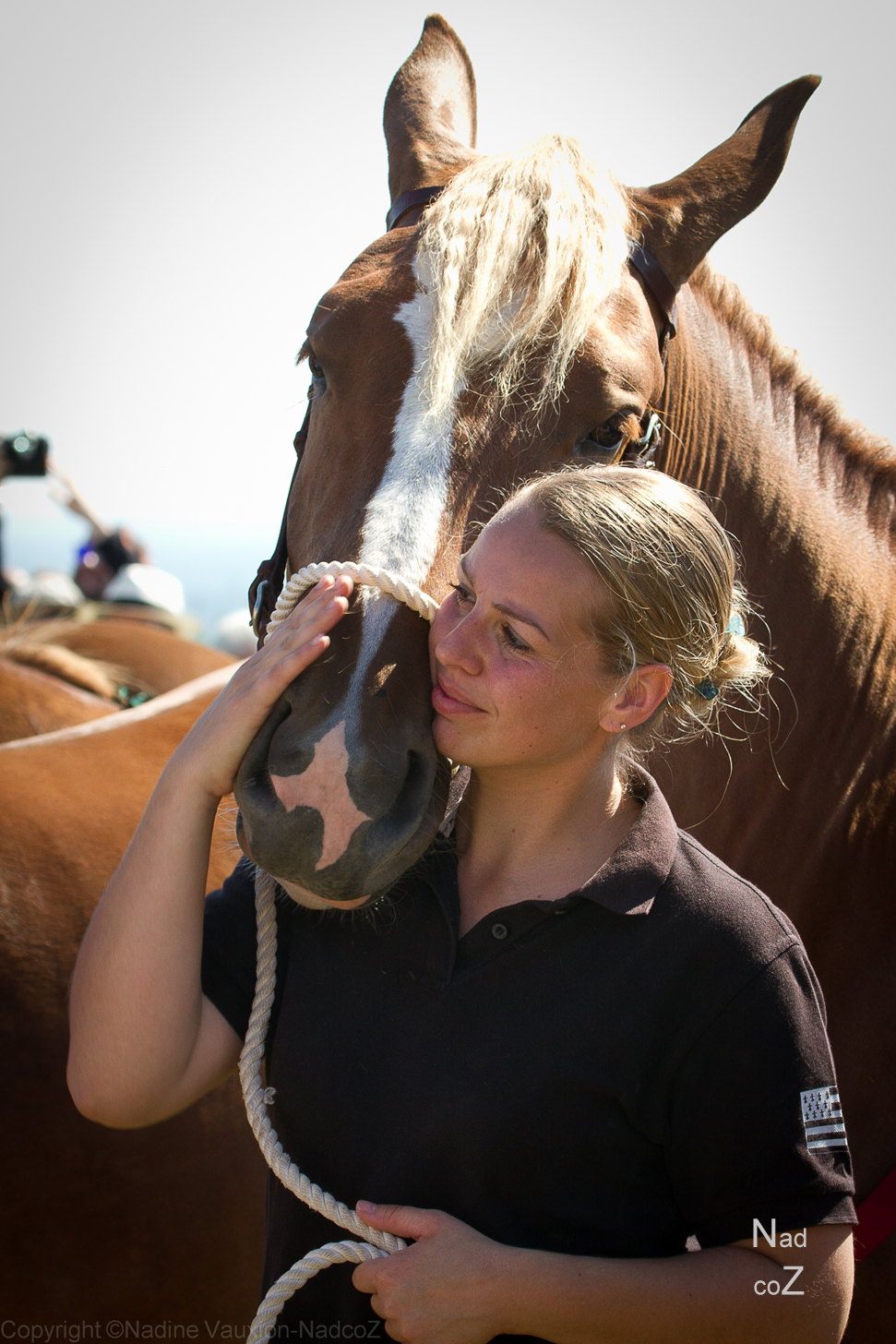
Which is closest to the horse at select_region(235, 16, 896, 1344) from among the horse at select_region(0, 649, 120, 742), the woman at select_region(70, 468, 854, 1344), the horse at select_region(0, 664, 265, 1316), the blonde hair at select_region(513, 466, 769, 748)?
the woman at select_region(70, 468, 854, 1344)

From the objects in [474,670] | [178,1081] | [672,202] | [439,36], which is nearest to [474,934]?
[474,670]

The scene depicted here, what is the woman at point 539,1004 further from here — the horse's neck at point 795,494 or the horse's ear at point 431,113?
the horse's ear at point 431,113

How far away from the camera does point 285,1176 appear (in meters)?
1.23

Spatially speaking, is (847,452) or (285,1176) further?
(847,452)

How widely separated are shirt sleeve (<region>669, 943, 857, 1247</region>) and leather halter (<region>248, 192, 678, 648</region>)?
97cm

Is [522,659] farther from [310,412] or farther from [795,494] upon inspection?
[795,494]

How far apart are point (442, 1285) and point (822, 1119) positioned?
49cm

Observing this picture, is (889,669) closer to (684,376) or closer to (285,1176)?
(684,376)

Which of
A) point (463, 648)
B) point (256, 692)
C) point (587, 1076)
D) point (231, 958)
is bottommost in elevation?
point (231, 958)

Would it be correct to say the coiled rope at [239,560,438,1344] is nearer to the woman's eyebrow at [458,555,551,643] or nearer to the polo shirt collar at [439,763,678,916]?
the woman's eyebrow at [458,555,551,643]

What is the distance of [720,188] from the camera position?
1896mm

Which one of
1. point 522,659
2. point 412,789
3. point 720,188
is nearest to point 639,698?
point 522,659

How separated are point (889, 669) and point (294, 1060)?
153cm

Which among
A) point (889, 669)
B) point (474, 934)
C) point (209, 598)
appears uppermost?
point (889, 669)
